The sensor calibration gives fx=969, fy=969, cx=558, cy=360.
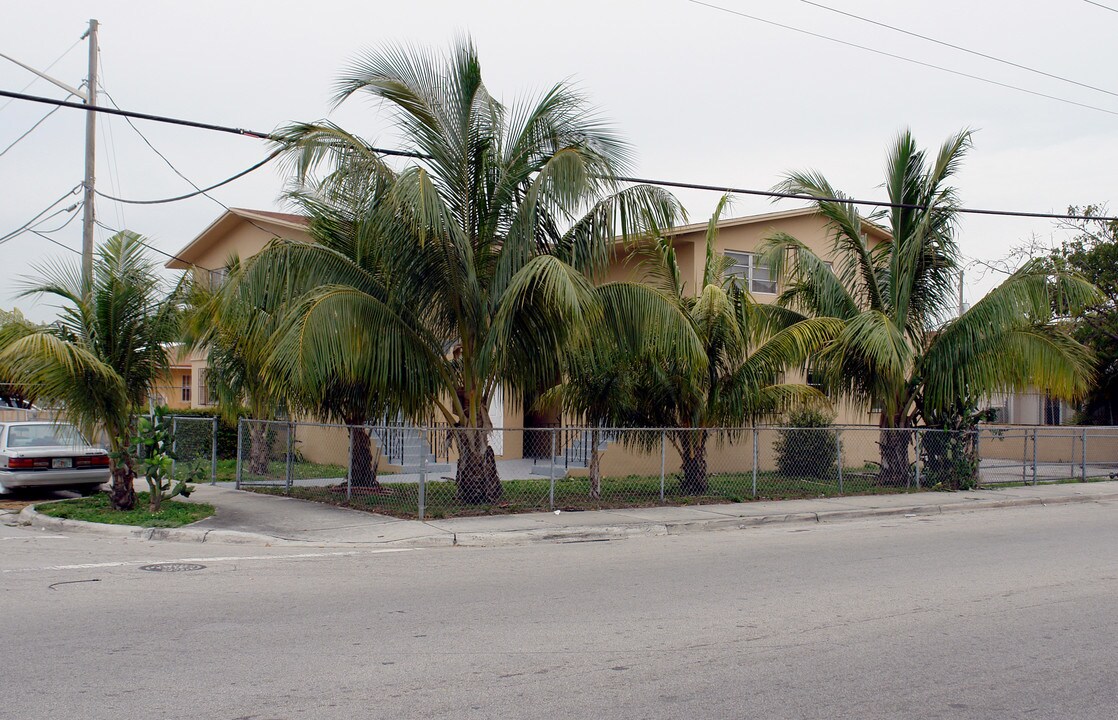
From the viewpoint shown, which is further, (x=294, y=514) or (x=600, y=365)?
(x=600, y=365)

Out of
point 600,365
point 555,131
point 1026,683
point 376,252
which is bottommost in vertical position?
point 1026,683

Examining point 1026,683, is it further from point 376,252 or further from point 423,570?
point 376,252

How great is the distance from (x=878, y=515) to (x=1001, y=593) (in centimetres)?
676

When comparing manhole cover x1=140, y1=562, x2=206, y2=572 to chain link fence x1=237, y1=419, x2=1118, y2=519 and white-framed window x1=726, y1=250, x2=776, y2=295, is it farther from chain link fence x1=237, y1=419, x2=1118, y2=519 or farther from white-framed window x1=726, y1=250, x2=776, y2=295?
white-framed window x1=726, y1=250, x2=776, y2=295

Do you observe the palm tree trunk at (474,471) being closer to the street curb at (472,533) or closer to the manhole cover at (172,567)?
the street curb at (472,533)

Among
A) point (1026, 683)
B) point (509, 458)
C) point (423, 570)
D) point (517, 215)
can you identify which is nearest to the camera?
point (1026, 683)

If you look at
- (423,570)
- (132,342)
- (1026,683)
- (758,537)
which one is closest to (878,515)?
(758,537)

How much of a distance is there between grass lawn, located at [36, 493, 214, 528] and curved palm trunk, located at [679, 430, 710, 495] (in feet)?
24.6

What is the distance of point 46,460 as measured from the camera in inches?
615

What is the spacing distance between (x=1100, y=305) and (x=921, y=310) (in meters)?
10.6

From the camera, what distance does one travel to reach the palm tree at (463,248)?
12.8 metres

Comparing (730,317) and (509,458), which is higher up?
(730,317)

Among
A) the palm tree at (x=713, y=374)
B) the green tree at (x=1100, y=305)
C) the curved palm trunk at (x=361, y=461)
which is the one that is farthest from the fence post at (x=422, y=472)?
the green tree at (x=1100, y=305)

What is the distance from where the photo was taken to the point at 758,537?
12.8 m
